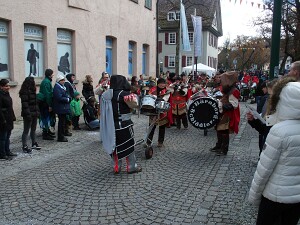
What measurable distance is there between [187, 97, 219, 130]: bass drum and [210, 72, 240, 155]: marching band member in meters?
0.17

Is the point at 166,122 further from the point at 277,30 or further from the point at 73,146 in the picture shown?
the point at 277,30

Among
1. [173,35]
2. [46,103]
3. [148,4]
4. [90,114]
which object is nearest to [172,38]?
[173,35]

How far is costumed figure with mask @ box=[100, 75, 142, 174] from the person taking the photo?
5996mm

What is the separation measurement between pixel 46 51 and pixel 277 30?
8.51 metres

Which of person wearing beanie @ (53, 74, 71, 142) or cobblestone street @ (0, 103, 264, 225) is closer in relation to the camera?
cobblestone street @ (0, 103, 264, 225)

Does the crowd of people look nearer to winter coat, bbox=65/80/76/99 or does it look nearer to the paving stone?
winter coat, bbox=65/80/76/99

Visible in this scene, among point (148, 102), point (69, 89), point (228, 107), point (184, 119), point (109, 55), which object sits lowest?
point (184, 119)

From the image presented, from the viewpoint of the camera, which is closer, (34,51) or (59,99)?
(59,99)

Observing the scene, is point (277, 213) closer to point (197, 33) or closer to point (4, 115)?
point (4, 115)

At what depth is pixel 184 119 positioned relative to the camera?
435 inches

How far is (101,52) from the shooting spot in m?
16.5

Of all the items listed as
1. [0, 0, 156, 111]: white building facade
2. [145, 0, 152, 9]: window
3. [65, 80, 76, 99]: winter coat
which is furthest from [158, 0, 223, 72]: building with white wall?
A: [65, 80, 76, 99]: winter coat

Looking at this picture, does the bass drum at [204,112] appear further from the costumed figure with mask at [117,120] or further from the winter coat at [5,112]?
the winter coat at [5,112]

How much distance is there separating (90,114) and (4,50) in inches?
138
